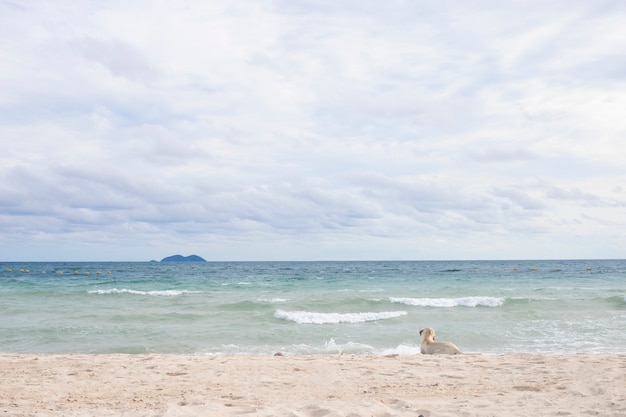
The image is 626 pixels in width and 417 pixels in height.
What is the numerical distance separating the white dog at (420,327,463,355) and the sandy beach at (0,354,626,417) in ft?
2.61

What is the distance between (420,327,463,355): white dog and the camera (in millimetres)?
9938

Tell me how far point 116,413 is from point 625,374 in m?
6.42

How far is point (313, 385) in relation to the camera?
22.4 feet

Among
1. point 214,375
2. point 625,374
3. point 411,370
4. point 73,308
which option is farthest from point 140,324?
point 625,374

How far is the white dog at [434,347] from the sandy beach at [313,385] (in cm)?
80

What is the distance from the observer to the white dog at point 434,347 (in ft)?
A: 32.6

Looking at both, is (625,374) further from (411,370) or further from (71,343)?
(71,343)

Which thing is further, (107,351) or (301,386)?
(107,351)

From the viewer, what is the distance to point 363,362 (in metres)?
8.65

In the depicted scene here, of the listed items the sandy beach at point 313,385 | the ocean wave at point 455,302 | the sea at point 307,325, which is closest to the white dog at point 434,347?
the sandy beach at point 313,385

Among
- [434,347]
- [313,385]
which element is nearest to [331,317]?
[434,347]

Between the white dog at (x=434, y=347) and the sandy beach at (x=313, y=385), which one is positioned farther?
the white dog at (x=434, y=347)

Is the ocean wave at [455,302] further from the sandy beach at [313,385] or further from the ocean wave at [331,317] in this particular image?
the sandy beach at [313,385]

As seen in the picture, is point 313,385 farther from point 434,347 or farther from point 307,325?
point 307,325
